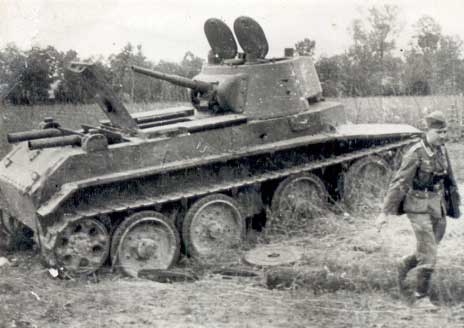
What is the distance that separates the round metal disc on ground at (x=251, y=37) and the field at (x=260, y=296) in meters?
2.90

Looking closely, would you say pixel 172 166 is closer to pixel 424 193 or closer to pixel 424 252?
pixel 424 193

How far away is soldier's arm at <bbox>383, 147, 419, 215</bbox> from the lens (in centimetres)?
579

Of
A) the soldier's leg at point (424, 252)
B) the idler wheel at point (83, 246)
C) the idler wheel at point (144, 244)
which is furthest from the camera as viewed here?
the idler wheel at point (144, 244)

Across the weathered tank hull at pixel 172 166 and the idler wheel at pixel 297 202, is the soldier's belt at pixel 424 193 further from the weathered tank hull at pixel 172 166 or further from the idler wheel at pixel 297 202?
the idler wheel at pixel 297 202

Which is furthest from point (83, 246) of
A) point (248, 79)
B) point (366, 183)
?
point (366, 183)

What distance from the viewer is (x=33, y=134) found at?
25.9 ft

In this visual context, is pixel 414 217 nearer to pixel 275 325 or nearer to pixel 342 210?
pixel 275 325

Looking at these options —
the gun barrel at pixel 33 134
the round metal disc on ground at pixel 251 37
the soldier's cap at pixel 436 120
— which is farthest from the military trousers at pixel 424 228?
the gun barrel at pixel 33 134

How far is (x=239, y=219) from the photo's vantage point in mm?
8102

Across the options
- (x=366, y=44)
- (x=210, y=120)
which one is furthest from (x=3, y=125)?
(x=366, y=44)

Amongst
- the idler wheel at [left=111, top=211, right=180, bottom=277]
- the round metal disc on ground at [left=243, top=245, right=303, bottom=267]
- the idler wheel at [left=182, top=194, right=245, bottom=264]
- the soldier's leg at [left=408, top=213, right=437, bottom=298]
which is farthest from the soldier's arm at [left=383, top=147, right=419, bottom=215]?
the idler wheel at [left=111, top=211, right=180, bottom=277]

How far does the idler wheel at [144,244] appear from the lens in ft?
23.7

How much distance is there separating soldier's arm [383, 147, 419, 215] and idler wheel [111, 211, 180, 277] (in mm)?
2745

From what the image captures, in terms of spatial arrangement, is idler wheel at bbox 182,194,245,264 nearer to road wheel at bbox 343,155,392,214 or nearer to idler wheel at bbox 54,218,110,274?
idler wheel at bbox 54,218,110,274
